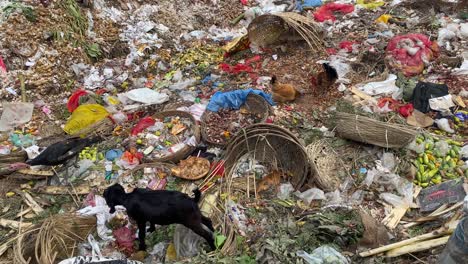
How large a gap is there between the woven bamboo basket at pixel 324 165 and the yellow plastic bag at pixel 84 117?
8.29 feet

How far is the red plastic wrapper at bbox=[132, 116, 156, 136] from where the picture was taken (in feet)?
15.1

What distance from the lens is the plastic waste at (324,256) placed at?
9.07 ft

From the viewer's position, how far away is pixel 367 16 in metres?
6.57

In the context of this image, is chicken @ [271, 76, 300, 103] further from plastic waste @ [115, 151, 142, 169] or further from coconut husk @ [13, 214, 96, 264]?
coconut husk @ [13, 214, 96, 264]

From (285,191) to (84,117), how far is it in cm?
260

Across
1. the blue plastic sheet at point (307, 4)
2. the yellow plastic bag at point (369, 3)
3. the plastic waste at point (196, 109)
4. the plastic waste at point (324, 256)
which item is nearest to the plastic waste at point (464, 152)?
the plastic waste at point (324, 256)

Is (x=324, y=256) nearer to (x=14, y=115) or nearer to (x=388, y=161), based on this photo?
(x=388, y=161)

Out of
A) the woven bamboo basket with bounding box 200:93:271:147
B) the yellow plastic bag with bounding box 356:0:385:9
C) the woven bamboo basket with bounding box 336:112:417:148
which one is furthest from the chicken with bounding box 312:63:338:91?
the yellow plastic bag with bounding box 356:0:385:9

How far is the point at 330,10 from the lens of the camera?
688 centimetres

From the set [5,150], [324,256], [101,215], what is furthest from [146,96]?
[324,256]

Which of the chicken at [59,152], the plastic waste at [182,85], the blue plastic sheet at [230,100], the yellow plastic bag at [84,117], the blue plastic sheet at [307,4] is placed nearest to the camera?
the chicken at [59,152]

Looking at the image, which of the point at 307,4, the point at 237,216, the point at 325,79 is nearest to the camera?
the point at 237,216

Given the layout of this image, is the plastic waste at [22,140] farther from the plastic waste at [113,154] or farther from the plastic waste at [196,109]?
the plastic waste at [196,109]

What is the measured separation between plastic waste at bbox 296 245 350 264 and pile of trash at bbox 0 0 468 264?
13 millimetres
